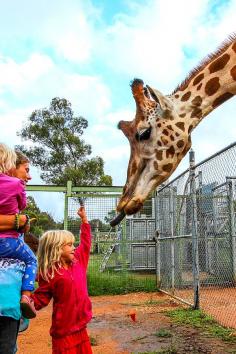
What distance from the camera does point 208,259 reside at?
1005cm

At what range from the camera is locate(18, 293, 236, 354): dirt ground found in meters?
5.42

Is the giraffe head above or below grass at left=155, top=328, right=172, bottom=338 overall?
above

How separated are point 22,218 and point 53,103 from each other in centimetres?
2527

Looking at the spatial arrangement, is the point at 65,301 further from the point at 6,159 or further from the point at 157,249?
the point at 157,249

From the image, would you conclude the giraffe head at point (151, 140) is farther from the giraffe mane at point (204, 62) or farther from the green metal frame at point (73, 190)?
the green metal frame at point (73, 190)

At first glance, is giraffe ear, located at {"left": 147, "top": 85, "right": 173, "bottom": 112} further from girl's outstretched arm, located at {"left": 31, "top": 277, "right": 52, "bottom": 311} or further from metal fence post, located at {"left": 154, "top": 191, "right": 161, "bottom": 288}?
metal fence post, located at {"left": 154, "top": 191, "right": 161, "bottom": 288}

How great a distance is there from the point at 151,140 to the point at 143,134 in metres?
0.10

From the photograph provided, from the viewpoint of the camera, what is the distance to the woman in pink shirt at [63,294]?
125 inches

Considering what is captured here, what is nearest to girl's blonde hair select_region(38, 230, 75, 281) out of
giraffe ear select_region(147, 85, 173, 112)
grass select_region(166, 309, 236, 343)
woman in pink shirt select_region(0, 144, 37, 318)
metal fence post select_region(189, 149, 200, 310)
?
woman in pink shirt select_region(0, 144, 37, 318)

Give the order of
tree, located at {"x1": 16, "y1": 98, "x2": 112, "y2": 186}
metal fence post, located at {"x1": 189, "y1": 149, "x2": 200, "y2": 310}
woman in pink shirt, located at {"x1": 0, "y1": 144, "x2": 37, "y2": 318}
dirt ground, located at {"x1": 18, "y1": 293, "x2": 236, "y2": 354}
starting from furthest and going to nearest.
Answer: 1. tree, located at {"x1": 16, "y1": 98, "x2": 112, "y2": 186}
2. metal fence post, located at {"x1": 189, "y1": 149, "x2": 200, "y2": 310}
3. dirt ground, located at {"x1": 18, "y1": 293, "x2": 236, "y2": 354}
4. woman in pink shirt, located at {"x1": 0, "y1": 144, "x2": 37, "y2": 318}

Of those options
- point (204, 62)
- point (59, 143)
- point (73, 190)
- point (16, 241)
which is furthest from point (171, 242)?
point (59, 143)

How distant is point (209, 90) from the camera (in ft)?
16.0

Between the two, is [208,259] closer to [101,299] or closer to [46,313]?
[101,299]

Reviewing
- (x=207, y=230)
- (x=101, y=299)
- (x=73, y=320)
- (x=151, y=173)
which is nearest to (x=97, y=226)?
(x=101, y=299)
